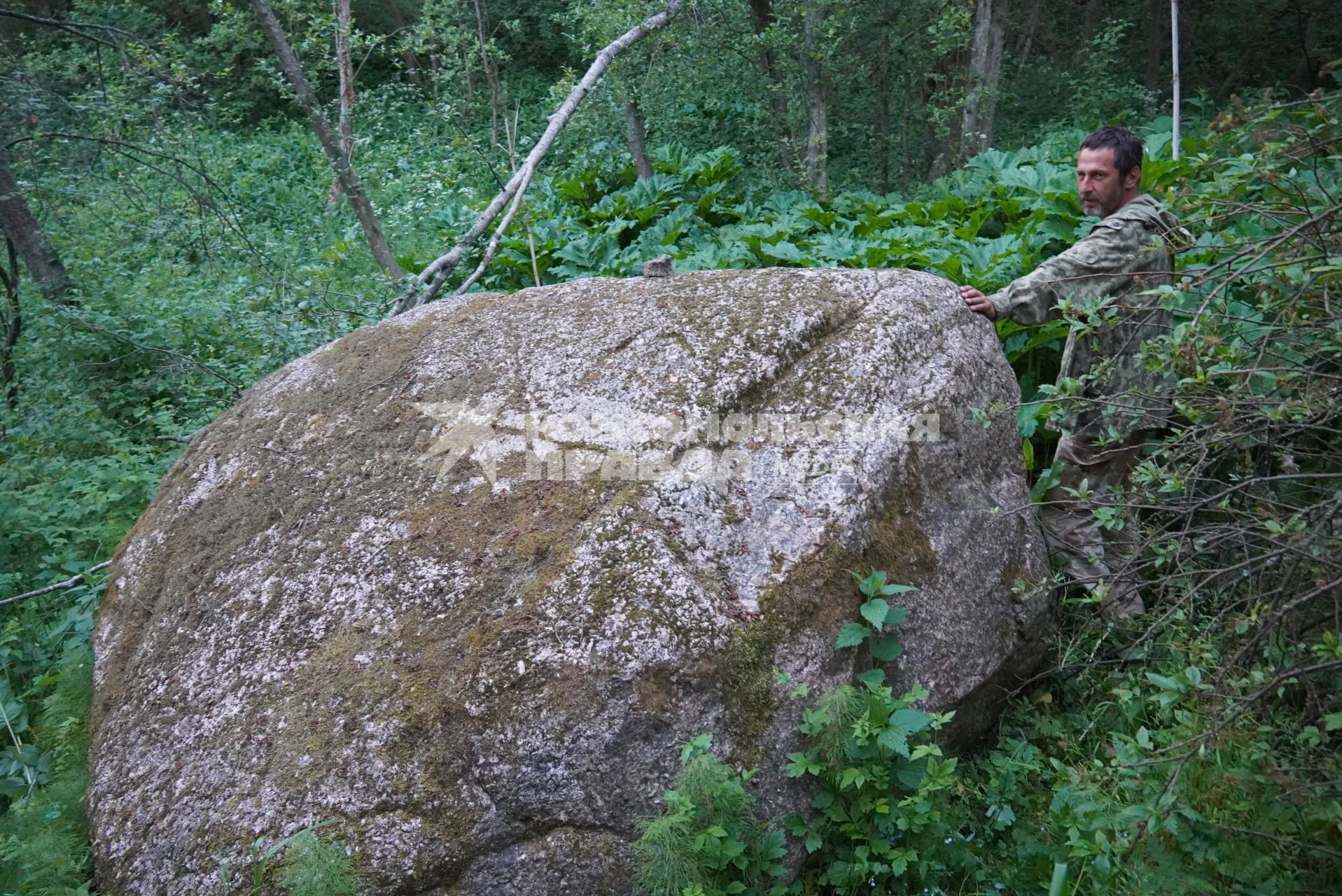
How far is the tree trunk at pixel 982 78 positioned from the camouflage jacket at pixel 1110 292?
4.85 meters

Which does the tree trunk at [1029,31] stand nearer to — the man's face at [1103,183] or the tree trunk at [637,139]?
the tree trunk at [637,139]

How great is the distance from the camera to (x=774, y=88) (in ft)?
28.1

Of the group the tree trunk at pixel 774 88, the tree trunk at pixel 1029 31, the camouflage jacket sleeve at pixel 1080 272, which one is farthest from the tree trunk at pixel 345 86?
the tree trunk at pixel 1029 31

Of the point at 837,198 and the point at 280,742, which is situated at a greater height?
the point at 280,742

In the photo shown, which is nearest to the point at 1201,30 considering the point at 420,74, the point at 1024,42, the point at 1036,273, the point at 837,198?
the point at 1024,42

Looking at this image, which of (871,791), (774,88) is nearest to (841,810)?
(871,791)

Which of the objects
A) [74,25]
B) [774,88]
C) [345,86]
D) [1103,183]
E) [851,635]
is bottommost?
[851,635]

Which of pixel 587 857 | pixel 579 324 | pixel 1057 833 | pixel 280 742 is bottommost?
pixel 1057 833

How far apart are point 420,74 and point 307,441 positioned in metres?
15.8

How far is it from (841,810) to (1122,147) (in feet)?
8.65

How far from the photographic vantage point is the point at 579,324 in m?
3.22

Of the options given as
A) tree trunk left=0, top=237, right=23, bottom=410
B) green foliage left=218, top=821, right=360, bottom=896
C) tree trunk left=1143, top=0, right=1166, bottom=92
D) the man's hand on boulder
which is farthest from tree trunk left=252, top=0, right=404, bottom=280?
tree trunk left=1143, top=0, right=1166, bottom=92

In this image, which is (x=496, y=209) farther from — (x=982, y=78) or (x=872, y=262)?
(x=982, y=78)

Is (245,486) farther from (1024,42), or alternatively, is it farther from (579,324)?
(1024,42)
